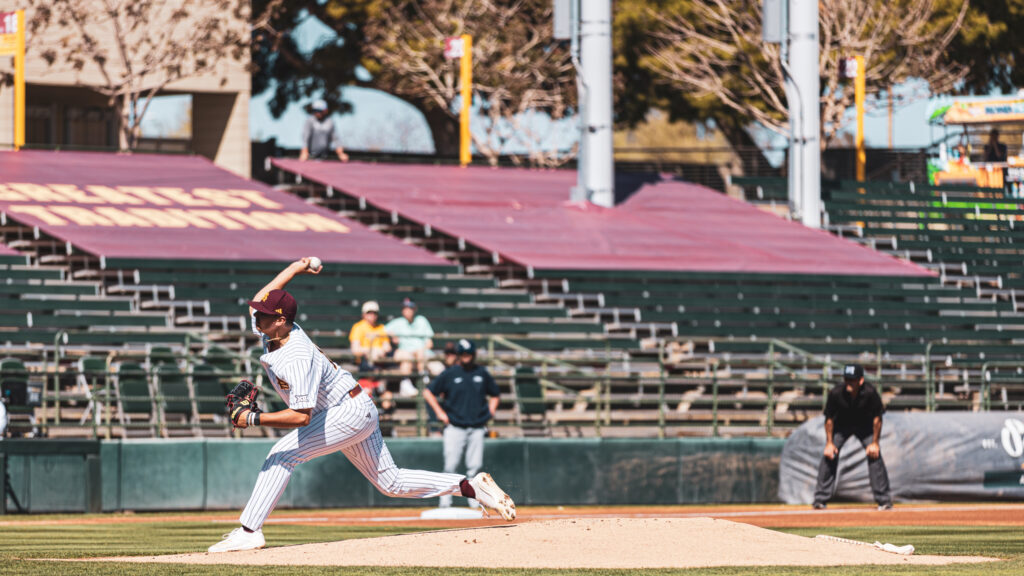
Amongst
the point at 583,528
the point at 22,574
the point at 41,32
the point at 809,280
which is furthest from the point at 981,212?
the point at 22,574

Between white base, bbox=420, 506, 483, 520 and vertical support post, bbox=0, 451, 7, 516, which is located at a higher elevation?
vertical support post, bbox=0, 451, 7, 516

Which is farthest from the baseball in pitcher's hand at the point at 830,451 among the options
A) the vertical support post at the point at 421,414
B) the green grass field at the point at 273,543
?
the vertical support post at the point at 421,414

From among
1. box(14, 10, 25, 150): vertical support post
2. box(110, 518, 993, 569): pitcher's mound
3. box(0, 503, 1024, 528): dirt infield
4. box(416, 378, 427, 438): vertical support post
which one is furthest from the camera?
box(14, 10, 25, 150): vertical support post

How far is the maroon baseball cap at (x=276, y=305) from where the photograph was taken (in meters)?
9.38

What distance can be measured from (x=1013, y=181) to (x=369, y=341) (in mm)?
18763

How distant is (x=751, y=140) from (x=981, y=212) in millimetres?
13388

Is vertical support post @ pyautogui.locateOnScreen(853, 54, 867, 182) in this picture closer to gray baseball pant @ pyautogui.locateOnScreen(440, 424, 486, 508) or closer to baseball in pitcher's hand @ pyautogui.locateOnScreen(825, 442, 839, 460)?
baseball in pitcher's hand @ pyautogui.locateOnScreen(825, 442, 839, 460)

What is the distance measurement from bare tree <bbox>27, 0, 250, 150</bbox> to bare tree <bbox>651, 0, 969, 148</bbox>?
35.1 feet

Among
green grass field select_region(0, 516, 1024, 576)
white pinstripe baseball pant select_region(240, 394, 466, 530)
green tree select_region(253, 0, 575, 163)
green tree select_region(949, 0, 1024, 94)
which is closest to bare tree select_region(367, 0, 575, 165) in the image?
green tree select_region(253, 0, 575, 163)

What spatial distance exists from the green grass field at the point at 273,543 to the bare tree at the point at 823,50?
24099 millimetres

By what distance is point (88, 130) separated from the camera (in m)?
36.8

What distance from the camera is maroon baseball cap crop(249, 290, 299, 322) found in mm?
9383

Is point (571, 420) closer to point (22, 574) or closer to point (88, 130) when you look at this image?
point (22, 574)

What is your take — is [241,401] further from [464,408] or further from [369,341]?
[369,341]
